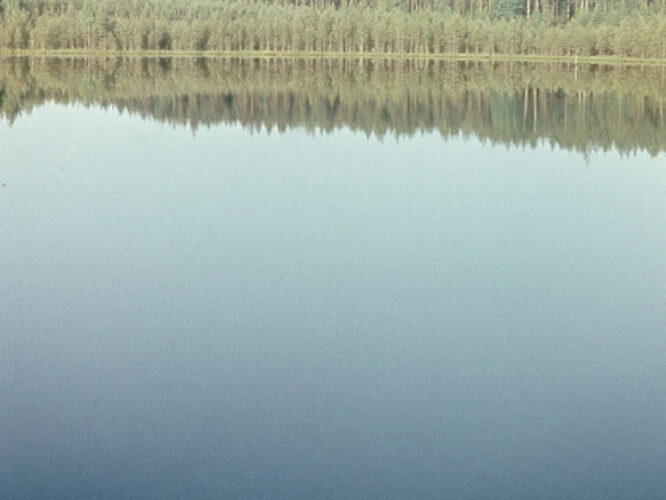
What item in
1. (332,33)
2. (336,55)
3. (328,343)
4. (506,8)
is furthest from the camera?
(506,8)

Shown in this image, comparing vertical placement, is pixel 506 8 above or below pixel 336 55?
above

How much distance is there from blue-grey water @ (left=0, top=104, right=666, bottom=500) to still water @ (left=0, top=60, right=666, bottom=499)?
0.09 ft

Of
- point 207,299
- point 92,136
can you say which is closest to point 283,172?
point 92,136

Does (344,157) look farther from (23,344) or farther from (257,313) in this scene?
(23,344)

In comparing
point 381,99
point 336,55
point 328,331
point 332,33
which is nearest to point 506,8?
point 332,33

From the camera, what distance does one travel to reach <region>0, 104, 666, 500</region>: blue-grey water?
6727 mm

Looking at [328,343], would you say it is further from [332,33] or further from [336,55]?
[332,33]

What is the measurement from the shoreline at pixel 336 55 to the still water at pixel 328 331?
5329 cm

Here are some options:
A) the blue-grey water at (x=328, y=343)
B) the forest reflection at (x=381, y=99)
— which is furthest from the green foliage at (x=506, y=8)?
the blue-grey water at (x=328, y=343)

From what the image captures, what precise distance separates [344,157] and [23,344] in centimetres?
1280

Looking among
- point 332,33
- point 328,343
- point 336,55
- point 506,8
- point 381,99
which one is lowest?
point 328,343

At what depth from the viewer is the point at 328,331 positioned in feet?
30.9

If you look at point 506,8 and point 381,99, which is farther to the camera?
point 506,8

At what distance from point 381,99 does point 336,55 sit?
43.6 meters
